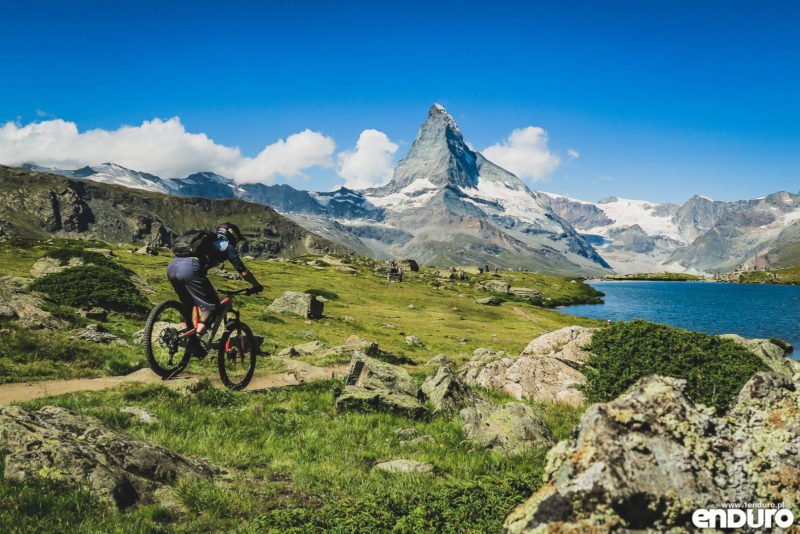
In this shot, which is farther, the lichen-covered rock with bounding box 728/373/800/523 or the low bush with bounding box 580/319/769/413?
the low bush with bounding box 580/319/769/413

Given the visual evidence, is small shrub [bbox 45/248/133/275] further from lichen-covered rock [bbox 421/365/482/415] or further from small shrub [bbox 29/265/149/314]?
lichen-covered rock [bbox 421/365/482/415]

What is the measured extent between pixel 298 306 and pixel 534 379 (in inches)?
1289

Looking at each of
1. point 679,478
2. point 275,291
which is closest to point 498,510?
point 679,478

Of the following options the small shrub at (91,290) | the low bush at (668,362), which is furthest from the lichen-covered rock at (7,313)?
the low bush at (668,362)

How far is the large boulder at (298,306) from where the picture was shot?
150 feet

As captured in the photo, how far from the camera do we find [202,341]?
42.8 feet

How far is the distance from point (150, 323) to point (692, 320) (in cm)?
12897

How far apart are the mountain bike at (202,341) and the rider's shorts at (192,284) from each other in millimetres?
313

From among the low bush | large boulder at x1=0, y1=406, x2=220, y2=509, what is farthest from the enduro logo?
the low bush

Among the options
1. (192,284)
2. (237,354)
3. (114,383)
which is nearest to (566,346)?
(237,354)

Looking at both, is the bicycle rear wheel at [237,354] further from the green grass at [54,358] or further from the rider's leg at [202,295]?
the green grass at [54,358]

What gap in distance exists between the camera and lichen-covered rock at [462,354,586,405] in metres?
17.8

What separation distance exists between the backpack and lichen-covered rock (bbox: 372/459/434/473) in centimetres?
828

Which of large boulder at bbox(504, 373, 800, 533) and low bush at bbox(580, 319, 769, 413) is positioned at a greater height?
large boulder at bbox(504, 373, 800, 533)
